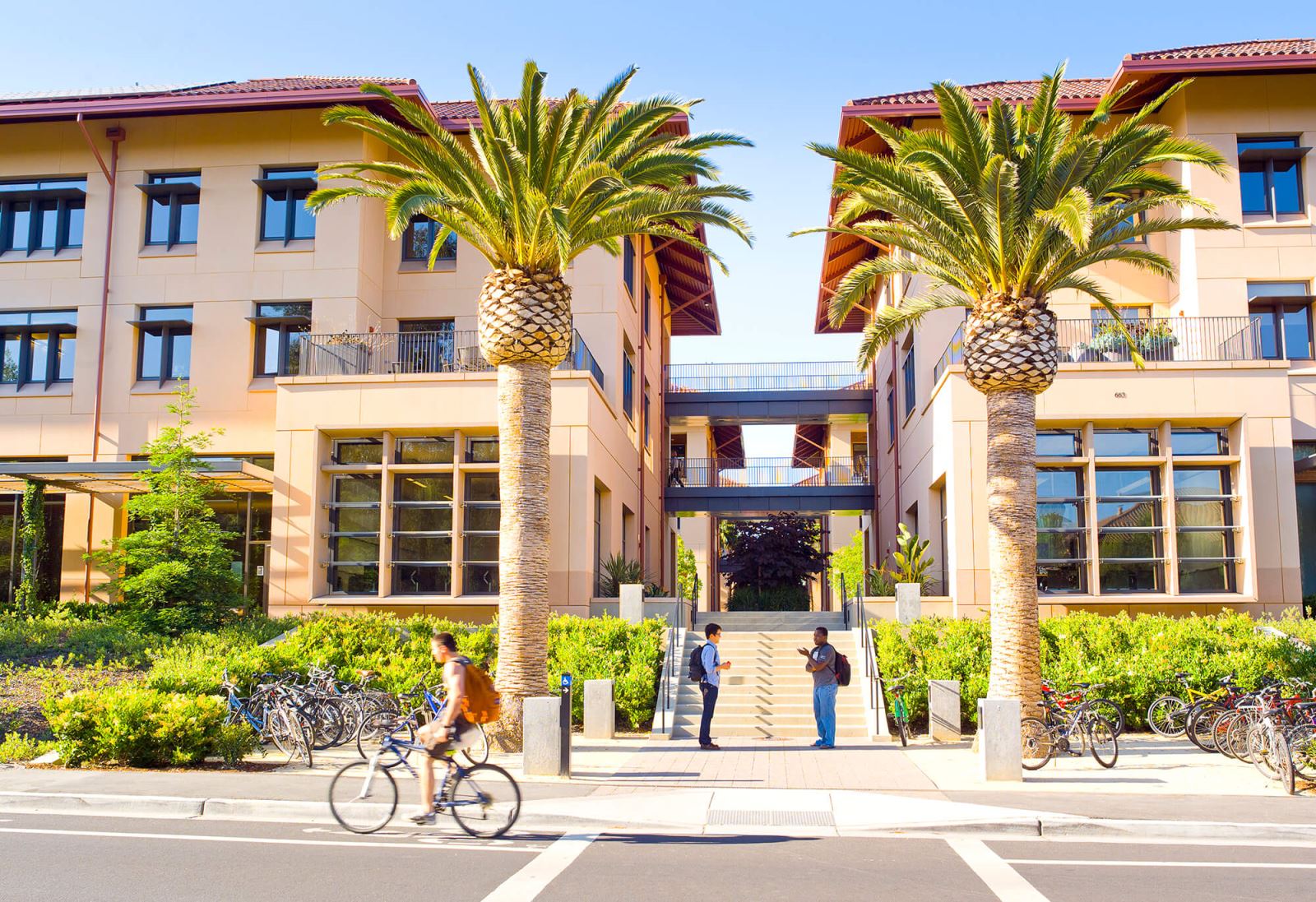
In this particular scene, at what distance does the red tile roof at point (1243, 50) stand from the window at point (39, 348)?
2540 cm

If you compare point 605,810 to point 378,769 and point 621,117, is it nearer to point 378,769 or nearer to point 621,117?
point 378,769

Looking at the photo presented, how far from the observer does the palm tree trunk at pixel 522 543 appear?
15672mm

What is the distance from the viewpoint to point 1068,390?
2316 centimetres

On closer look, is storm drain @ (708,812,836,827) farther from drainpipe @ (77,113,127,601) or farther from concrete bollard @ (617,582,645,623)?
drainpipe @ (77,113,127,601)

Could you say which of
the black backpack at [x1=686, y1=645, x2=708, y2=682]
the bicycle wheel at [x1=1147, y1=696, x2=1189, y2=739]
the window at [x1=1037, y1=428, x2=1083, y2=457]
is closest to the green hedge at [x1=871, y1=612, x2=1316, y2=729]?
the bicycle wheel at [x1=1147, y1=696, x2=1189, y2=739]

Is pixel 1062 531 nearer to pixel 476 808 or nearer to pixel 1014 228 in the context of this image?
pixel 1014 228

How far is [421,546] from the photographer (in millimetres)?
23938

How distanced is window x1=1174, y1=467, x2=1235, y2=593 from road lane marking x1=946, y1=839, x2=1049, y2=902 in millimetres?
15368

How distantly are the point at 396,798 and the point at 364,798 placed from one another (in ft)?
0.89

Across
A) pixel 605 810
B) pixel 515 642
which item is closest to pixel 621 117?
pixel 515 642

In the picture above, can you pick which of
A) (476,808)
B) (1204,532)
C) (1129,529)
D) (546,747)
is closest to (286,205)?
(546,747)

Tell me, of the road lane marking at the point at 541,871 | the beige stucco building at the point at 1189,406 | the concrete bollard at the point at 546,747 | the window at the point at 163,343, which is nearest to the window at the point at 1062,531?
the beige stucco building at the point at 1189,406

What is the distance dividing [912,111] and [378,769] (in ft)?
68.8

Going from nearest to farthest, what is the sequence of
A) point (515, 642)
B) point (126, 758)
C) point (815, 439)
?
point (126, 758)
point (515, 642)
point (815, 439)
